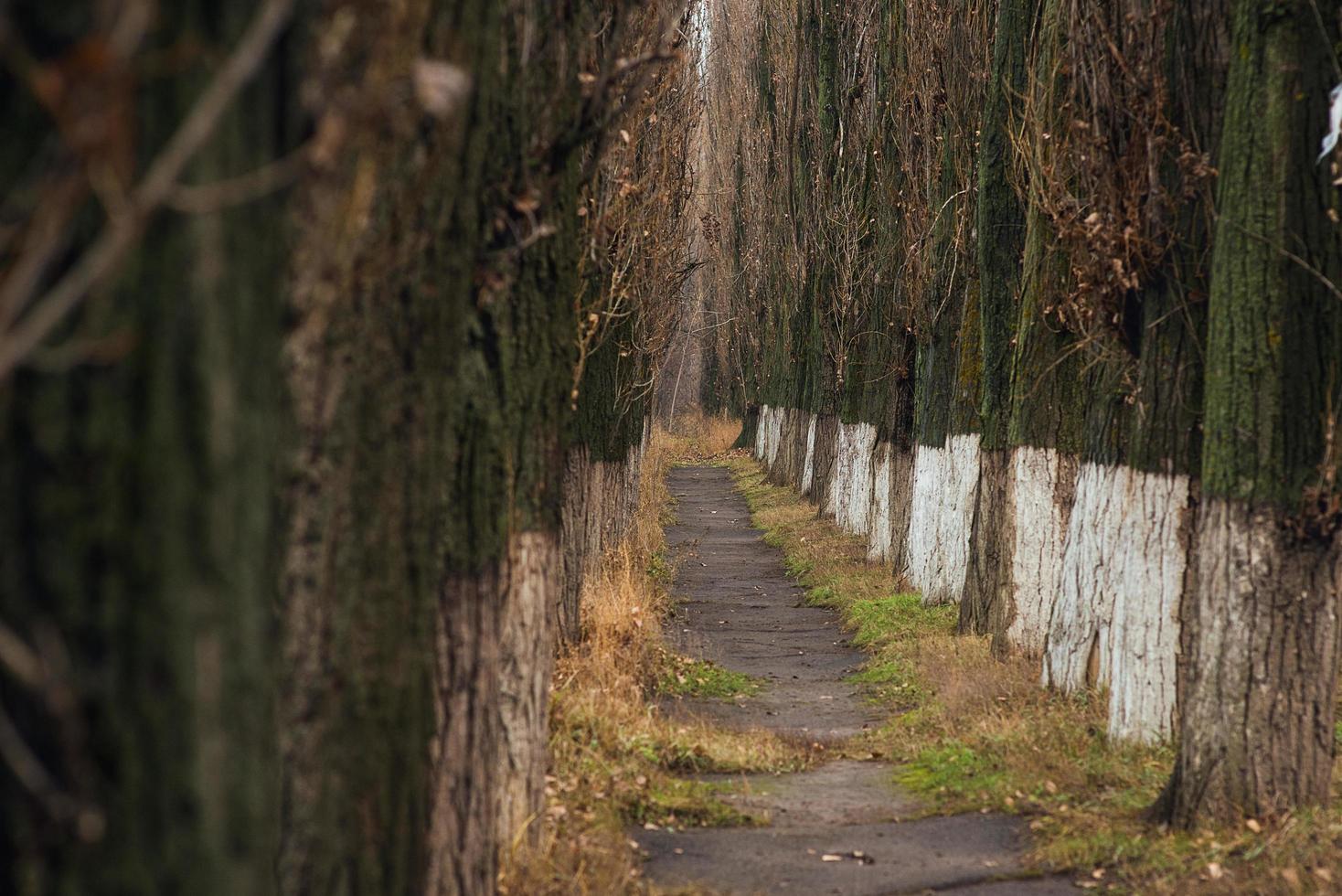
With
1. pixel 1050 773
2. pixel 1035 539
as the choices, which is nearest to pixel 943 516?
pixel 1035 539

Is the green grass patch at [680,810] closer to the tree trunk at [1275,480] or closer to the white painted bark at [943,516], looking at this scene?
the tree trunk at [1275,480]

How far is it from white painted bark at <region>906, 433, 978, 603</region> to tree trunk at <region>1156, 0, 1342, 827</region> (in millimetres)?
6637

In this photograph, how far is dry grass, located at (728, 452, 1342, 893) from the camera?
18.6 ft

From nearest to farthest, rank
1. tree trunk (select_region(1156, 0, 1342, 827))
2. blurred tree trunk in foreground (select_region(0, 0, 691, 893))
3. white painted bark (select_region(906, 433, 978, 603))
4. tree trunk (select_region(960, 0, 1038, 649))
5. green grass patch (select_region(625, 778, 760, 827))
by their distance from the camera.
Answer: blurred tree trunk in foreground (select_region(0, 0, 691, 893)), tree trunk (select_region(1156, 0, 1342, 827)), green grass patch (select_region(625, 778, 760, 827)), tree trunk (select_region(960, 0, 1038, 649)), white painted bark (select_region(906, 433, 978, 603))

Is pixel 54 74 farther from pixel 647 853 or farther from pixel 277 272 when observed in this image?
pixel 647 853

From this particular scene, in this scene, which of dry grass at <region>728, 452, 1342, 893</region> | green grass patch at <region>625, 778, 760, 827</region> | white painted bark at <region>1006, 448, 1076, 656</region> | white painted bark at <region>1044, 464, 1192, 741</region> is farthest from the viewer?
white painted bark at <region>1006, 448, 1076, 656</region>

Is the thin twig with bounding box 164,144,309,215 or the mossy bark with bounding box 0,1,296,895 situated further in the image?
the mossy bark with bounding box 0,1,296,895

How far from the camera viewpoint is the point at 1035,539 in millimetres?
10648

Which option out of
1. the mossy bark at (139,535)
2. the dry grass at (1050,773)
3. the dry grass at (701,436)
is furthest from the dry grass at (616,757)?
the dry grass at (701,436)

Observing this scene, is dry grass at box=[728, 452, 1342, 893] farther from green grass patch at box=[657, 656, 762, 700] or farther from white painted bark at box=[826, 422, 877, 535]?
white painted bark at box=[826, 422, 877, 535]

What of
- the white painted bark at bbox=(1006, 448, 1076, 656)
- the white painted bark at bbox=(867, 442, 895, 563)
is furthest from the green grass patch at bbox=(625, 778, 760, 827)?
the white painted bark at bbox=(867, 442, 895, 563)

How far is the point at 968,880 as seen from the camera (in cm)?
614

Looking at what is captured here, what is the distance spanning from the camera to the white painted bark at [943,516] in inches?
525

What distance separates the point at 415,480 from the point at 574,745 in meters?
4.46
